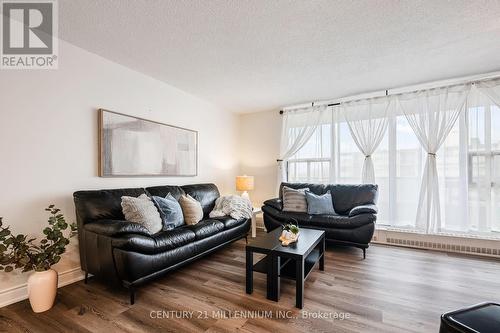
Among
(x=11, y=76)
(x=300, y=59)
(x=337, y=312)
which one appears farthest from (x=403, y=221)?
(x=11, y=76)

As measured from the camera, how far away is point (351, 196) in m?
3.74

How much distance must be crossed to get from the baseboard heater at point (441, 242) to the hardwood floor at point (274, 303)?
360mm

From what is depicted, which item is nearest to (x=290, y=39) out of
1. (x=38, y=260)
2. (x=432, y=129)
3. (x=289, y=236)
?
(x=289, y=236)

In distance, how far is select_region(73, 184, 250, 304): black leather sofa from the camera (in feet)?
6.54

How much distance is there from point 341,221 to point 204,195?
2.09m

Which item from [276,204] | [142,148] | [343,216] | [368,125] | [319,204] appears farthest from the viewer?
[368,125]

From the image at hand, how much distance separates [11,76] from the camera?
208 cm

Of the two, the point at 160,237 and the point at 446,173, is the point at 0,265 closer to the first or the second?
the point at 160,237

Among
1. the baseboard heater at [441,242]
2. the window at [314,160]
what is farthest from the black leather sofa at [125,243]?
the baseboard heater at [441,242]

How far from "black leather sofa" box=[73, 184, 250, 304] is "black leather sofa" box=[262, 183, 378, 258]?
4.00 feet

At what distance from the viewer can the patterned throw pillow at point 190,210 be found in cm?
300

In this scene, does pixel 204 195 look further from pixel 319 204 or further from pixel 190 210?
pixel 319 204

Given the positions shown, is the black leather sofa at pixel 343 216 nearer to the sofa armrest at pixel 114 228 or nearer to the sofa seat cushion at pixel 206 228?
the sofa seat cushion at pixel 206 228

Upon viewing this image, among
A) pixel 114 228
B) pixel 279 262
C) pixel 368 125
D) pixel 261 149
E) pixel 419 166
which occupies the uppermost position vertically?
pixel 368 125
